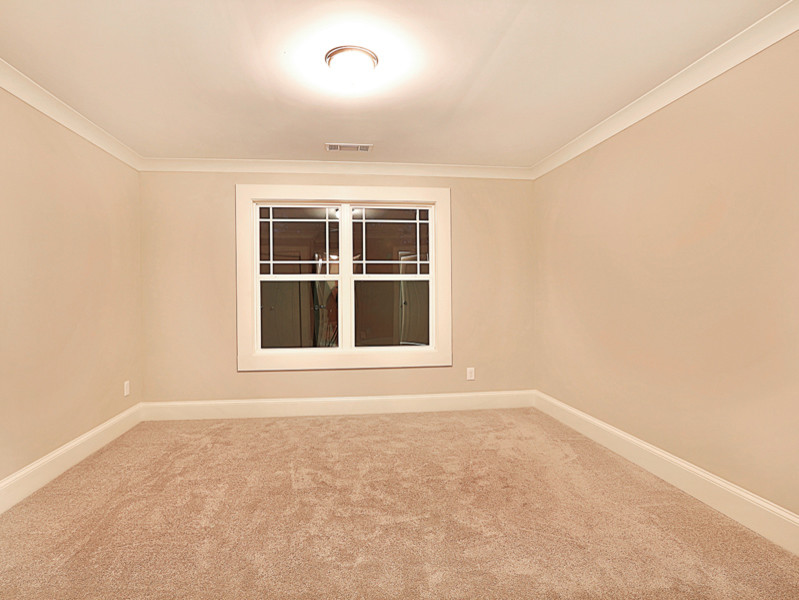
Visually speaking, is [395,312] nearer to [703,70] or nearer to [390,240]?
[390,240]

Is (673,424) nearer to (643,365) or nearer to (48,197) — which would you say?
(643,365)

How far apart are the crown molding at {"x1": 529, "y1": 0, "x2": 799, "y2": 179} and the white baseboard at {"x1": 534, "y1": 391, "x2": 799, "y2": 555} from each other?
2.23m

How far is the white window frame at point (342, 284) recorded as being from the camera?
403 cm

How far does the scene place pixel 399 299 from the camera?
444 centimetres

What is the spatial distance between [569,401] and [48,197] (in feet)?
14.0

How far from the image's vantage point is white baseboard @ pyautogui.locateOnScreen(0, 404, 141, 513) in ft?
7.76

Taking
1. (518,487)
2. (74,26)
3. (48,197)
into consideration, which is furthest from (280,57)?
(518,487)

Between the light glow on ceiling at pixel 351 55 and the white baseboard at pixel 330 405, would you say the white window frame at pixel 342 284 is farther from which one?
the light glow on ceiling at pixel 351 55

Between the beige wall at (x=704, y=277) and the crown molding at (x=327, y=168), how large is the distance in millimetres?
951

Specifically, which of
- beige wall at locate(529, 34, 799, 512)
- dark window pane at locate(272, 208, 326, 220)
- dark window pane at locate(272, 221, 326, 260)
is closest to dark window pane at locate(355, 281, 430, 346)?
dark window pane at locate(272, 221, 326, 260)

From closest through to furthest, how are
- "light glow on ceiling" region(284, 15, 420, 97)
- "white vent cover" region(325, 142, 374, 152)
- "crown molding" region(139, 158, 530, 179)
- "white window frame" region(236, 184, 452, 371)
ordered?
"light glow on ceiling" region(284, 15, 420, 97), "white vent cover" region(325, 142, 374, 152), "crown molding" region(139, 158, 530, 179), "white window frame" region(236, 184, 452, 371)

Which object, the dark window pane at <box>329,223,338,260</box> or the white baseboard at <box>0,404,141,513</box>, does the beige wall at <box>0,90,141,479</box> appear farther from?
the dark window pane at <box>329,223,338,260</box>

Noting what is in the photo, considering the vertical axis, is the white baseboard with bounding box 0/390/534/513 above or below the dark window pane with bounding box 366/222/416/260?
below

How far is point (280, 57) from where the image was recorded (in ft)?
7.33
